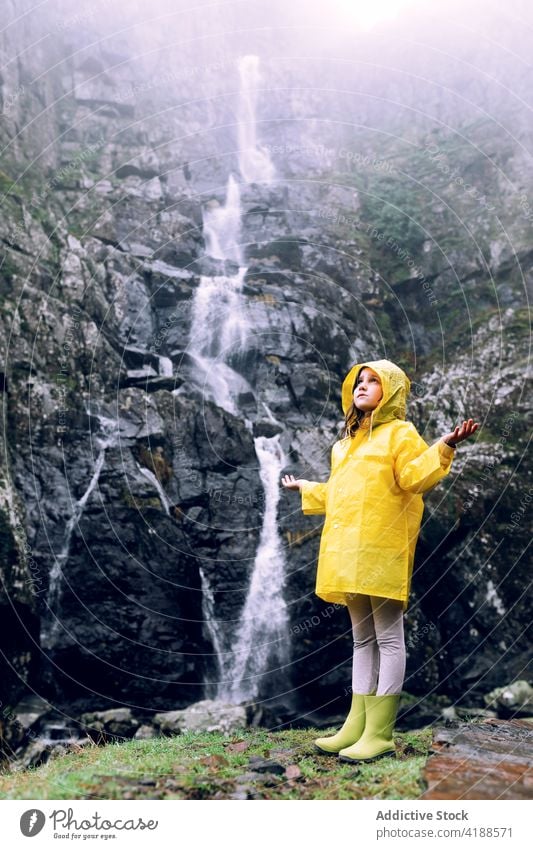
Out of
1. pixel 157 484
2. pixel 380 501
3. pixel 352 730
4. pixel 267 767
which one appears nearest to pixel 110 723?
pixel 157 484

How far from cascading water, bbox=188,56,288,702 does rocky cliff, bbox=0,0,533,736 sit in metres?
0.23

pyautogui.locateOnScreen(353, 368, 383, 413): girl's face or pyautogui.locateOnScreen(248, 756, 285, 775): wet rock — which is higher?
pyautogui.locateOnScreen(353, 368, 383, 413): girl's face

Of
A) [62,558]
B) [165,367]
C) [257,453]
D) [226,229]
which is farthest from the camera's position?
[226,229]

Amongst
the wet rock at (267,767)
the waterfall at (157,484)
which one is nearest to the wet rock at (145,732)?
the waterfall at (157,484)

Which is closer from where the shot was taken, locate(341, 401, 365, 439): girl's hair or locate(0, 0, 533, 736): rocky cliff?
locate(341, 401, 365, 439): girl's hair

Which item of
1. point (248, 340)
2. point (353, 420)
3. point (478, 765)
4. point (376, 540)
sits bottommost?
point (478, 765)

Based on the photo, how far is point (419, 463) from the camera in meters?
4.64

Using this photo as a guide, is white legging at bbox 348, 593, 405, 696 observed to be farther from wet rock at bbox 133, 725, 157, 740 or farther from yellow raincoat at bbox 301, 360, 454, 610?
wet rock at bbox 133, 725, 157, 740

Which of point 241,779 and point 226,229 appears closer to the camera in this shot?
point 241,779

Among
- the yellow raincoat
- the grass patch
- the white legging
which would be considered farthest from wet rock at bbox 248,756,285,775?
the yellow raincoat

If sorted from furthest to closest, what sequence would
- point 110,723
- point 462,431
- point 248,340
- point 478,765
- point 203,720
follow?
point 248,340, point 110,723, point 203,720, point 478,765, point 462,431

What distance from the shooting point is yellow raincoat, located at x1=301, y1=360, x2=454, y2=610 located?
15.3ft

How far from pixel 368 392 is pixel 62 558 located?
27.9ft

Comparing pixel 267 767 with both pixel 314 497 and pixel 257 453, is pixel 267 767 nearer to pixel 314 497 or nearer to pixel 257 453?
pixel 314 497
